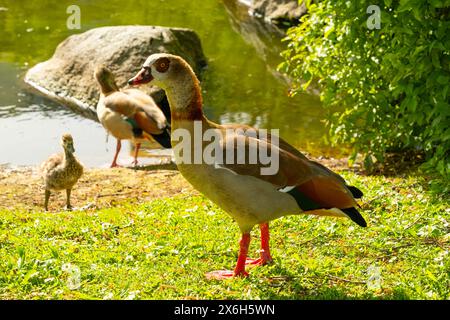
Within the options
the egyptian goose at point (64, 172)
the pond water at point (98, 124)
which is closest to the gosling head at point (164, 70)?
the egyptian goose at point (64, 172)

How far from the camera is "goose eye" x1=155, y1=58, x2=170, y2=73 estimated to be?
586 cm

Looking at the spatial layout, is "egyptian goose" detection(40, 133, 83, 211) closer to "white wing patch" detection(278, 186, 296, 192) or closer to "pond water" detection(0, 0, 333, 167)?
"pond water" detection(0, 0, 333, 167)

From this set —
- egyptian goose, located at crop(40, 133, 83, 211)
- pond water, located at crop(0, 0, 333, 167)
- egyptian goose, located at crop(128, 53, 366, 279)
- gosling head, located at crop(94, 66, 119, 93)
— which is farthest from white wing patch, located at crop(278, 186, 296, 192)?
gosling head, located at crop(94, 66, 119, 93)

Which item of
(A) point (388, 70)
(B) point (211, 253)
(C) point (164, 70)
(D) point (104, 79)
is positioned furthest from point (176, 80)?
(D) point (104, 79)

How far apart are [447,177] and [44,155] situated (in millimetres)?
7246

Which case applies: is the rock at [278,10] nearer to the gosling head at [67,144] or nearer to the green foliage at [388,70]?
the green foliage at [388,70]

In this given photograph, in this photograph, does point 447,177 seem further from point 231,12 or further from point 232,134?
point 231,12

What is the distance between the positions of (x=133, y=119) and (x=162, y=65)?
253 inches

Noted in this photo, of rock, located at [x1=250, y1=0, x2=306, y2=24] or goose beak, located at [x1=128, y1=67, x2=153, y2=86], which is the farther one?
rock, located at [x1=250, y1=0, x2=306, y2=24]

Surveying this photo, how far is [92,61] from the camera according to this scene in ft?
51.8

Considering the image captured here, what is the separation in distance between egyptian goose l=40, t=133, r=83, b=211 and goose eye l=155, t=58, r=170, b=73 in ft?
13.1

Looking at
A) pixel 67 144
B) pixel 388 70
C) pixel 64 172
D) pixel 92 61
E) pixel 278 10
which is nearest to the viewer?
pixel 388 70

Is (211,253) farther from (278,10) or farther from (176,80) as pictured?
(278,10)

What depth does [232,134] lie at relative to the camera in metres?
5.95
